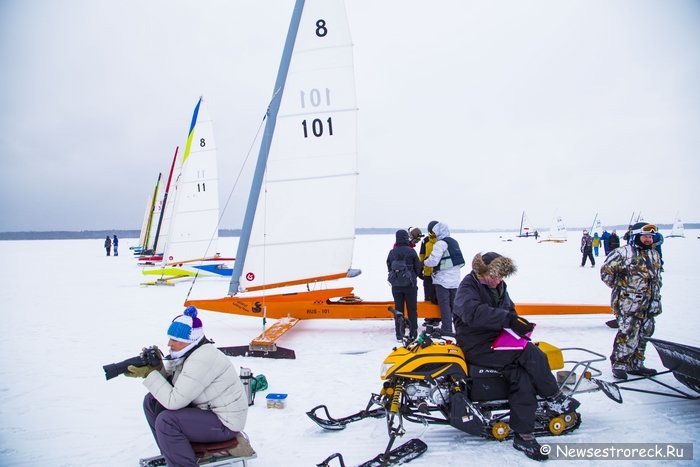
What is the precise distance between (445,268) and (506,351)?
3.08 metres

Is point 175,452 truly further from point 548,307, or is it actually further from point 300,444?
point 548,307

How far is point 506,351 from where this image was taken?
2895 millimetres

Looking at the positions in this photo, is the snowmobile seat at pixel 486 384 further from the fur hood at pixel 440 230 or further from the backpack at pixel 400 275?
the fur hood at pixel 440 230

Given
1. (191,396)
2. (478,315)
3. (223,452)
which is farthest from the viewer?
(478,315)

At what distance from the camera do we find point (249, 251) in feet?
19.4

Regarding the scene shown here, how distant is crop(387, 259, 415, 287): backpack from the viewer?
5633 millimetres

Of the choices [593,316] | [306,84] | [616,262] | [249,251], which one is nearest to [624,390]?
[616,262]

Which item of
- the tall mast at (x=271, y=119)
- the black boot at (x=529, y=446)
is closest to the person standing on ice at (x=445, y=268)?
the tall mast at (x=271, y=119)

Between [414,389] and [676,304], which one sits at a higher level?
[414,389]

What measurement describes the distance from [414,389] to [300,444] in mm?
1005

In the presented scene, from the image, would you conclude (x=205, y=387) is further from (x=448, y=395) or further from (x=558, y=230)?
(x=558, y=230)

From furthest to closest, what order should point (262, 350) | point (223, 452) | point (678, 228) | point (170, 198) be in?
point (678, 228) → point (170, 198) → point (262, 350) → point (223, 452)

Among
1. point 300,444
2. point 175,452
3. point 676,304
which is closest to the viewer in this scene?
point 175,452

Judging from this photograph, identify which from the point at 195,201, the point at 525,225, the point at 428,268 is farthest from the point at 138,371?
the point at 525,225
